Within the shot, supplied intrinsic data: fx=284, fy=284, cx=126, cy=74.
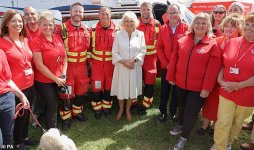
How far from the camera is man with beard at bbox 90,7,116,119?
5.08 m

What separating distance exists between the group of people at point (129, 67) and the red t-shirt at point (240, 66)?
0.01 meters

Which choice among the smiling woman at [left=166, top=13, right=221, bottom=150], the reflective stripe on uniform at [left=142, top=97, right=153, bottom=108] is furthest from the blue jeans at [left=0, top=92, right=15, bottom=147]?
the reflective stripe on uniform at [left=142, top=97, right=153, bottom=108]

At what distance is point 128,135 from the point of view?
4.88 metres

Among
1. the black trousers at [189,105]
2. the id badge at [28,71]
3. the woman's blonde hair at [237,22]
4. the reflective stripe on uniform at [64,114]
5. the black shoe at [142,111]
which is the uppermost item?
the woman's blonde hair at [237,22]

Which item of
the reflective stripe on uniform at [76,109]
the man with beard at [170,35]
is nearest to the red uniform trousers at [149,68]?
the man with beard at [170,35]

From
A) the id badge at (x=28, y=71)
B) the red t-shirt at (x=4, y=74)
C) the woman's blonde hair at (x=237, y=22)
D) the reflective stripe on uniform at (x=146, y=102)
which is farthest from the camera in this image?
the reflective stripe on uniform at (x=146, y=102)

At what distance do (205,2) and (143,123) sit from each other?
10.9m

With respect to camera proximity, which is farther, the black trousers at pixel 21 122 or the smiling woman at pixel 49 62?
the smiling woman at pixel 49 62

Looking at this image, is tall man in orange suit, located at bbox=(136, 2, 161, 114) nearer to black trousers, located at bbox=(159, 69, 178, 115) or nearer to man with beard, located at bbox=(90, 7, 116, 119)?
black trousers, located at bbox=(159, 69, 178, 115)

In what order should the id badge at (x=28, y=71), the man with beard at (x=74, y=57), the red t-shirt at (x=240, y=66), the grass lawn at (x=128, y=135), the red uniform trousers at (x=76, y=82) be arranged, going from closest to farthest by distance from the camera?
1. the red t-shirt at (x=240, y=66)
2. the id badge at (x=28, y=71)
3. the grass lawn at (x=128, y=135)
4. the man with beard at (x=74, y=57)
5. the red uniform trousers at (x=76, y=82)

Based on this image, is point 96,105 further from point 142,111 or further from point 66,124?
point 142,111

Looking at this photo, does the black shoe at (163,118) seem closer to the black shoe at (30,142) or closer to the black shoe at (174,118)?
the black shoe at (174,118)

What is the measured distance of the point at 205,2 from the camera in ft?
47.5

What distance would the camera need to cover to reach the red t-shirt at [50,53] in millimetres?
4184
